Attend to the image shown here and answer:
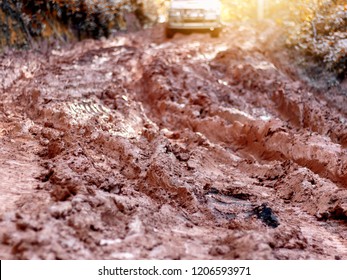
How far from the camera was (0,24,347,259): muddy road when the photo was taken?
149 inches

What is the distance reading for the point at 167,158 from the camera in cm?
575

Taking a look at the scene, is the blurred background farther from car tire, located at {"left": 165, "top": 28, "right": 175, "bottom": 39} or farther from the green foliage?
car tire, located at {"left": 165, "top": 28, "right": 175, "bottom": 39}

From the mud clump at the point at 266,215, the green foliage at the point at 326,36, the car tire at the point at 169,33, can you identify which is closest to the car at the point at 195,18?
the car tire at the point at 169,33

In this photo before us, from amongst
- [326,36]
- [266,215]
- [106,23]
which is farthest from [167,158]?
[106,23]

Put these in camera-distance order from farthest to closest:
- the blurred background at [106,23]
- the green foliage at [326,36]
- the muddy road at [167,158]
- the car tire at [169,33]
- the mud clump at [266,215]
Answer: the car tire at [169,33]
the green foliage at [326,36]
the blurred background at [106,23]
the mud clump at [266,215]
the muddy road at [167,158]

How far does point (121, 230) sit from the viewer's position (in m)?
3.83

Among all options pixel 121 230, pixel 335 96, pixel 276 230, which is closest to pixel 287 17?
pixel 335 96

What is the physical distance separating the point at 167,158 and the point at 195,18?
8.34 metres

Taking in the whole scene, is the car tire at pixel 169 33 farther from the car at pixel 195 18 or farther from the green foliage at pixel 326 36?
the green foliage at pixel 326 36

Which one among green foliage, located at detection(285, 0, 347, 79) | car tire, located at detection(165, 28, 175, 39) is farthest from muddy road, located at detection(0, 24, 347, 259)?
car tire, located at detection(165, 28, 175, 39)

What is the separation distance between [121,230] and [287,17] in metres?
10.6

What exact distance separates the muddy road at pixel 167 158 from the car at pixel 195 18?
2359 millimetres

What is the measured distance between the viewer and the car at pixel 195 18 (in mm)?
13047
